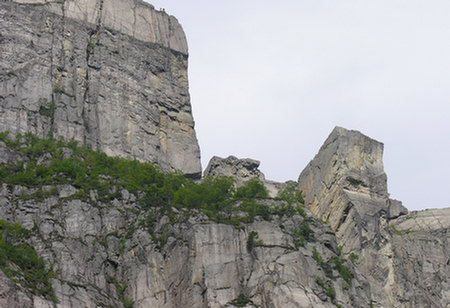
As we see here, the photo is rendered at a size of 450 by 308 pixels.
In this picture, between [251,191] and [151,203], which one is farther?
[251,191]

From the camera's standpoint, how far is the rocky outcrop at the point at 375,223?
89.9 m

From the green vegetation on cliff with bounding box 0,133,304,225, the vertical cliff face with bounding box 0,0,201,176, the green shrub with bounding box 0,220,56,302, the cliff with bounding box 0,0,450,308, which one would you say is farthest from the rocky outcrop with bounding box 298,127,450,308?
the green shrub with bounding box 0,220,56,302

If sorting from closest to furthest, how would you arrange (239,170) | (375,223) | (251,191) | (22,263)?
(22,263) → (251,191) → (375,223) → (239,170)

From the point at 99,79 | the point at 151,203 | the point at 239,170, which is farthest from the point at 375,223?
the point at 99,79

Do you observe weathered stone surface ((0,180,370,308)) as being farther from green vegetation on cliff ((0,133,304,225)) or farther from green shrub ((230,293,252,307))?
green vegetation on cliff ((0,133,304,225))

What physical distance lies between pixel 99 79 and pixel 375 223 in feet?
95.7

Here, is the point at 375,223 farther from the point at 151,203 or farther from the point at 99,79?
the point at 99,79

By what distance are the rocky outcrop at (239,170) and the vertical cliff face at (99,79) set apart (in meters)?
5.16

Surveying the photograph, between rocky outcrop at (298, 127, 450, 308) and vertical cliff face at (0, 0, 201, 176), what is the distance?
12.7 meters

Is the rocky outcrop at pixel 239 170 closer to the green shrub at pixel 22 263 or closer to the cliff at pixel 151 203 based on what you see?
the cliff at pixel 151 203

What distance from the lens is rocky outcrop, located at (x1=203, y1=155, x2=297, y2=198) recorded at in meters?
104

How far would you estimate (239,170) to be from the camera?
105 meters

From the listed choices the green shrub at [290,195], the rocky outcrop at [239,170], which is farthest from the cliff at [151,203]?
the green shrub at [290,195]

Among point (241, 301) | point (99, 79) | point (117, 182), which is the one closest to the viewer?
point (241, 301)
